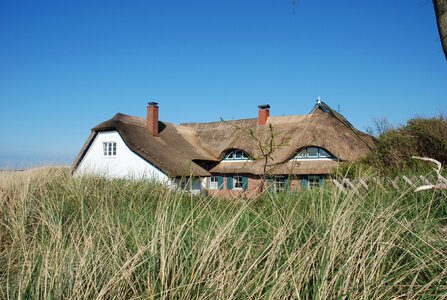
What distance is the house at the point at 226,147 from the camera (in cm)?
2147

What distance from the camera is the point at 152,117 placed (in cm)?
2509

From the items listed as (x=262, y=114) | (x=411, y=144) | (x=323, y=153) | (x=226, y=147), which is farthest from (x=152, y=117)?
(x=411, y=144)

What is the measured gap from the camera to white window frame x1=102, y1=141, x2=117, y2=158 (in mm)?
23344

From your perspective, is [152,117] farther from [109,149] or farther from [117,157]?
[117,157]

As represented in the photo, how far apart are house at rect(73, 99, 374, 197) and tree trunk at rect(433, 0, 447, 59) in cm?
1558

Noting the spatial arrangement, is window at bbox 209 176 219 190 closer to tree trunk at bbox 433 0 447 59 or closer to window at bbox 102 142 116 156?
window at bbox 102 142 116 156

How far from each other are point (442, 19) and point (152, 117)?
864 inches

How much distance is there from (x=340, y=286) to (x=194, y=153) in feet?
74.6

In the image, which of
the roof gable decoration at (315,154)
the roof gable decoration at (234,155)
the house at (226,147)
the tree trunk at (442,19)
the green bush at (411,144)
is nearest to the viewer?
the tree trunk at (442,19)

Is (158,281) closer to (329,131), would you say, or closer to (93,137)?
(329,131)

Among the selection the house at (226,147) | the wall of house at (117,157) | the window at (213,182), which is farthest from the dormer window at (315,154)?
the wall of house at (117,157)

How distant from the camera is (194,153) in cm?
2469

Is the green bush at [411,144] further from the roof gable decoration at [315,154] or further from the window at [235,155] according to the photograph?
the window at [235,155]

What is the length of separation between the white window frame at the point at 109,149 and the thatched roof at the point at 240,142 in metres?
0.93
